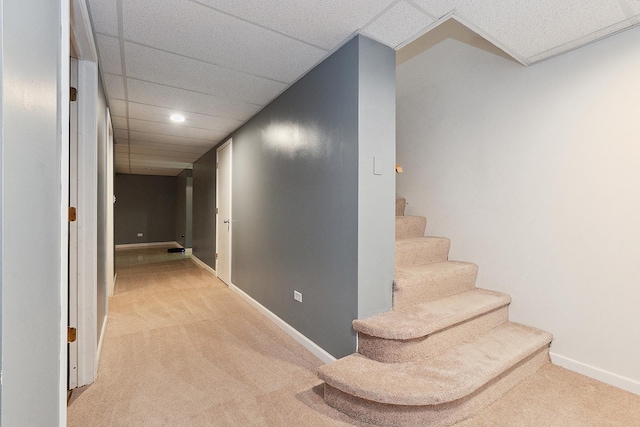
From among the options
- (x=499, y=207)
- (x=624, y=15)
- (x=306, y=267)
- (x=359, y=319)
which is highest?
(x=624, y=15)

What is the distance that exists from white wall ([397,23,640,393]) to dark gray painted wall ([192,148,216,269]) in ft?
12.2

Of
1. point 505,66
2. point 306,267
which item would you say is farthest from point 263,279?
point 505,66

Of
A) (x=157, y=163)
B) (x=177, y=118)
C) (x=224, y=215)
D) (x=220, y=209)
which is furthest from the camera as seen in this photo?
(x=157, y=163)

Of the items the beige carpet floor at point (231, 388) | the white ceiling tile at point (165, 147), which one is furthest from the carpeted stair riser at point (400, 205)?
the white ceiling tile at point (165, 147)

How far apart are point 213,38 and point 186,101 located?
1224mm

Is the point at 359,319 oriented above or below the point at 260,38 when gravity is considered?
below

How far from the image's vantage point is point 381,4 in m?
1.58

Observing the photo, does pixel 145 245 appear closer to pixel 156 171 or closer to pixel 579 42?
pixel 156 171

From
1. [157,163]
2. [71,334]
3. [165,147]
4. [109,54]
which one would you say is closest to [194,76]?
[109,54]

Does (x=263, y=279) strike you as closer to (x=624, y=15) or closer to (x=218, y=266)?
(x=218, y=266)

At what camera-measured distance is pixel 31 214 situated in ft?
2.41

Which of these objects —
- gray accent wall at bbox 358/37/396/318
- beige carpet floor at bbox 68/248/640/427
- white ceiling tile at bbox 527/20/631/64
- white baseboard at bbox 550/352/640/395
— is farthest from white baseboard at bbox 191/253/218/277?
white ceiling tile at bbox 527/20/631/64

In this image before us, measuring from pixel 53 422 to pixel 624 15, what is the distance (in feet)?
10.6

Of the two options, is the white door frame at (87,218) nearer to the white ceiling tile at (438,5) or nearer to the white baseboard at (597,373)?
the white ceiling tile at (438,5)
